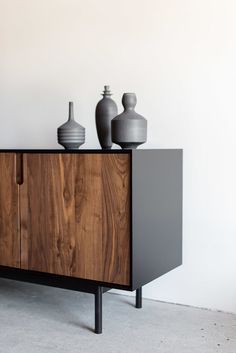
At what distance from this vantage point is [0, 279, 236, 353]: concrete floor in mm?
2045

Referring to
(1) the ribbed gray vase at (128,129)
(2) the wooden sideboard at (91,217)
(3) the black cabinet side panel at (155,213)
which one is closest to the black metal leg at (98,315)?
(2) the wooden sideboard at (91,217)

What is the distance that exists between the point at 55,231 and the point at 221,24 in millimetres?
1305

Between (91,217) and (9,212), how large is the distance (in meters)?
0.49

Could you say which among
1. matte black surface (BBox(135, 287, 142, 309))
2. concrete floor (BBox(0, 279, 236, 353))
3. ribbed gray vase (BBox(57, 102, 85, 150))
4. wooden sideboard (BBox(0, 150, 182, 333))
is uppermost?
ribbed gray vase (BBox(57, 102, 85, 150))

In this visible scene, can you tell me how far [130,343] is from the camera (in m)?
2.08

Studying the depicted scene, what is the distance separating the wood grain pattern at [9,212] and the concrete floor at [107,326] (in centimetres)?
Result: 29

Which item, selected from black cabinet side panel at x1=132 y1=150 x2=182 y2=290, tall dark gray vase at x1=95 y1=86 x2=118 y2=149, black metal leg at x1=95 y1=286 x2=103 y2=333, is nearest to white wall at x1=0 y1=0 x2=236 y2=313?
black cabinet side panel at x1=132 y1=150 x2=182 y2=290

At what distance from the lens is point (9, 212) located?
2439 millimetres

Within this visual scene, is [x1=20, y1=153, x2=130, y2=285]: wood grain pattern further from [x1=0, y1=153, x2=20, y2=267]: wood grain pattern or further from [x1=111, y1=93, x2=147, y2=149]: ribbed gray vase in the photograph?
[x1=111, y1=93, x2=147, y2=149]: ribbed gray vase

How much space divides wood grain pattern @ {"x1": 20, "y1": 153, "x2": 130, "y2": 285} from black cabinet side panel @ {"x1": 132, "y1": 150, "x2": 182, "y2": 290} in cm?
4

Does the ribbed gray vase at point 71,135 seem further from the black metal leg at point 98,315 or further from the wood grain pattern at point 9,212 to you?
the black metal leg at point 98,315

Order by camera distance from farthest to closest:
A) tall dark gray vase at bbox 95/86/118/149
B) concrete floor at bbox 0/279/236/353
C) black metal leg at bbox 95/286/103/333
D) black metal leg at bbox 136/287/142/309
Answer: black metal leg at bbox 136/287/142/309, tall dark gray vase at bbox 95/86/118/149, black metal leg at bbox 95/286/103/333, concrete floor at bbox 0/279/236/353

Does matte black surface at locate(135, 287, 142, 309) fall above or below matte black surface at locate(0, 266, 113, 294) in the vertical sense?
below

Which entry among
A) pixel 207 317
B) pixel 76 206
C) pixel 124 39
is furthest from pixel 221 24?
pixel 207 317
